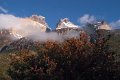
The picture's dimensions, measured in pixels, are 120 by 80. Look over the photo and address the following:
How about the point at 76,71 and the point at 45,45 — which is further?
the point at 45,45

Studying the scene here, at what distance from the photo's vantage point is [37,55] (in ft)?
118

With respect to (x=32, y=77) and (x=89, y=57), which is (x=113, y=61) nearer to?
(x=89, y=57)

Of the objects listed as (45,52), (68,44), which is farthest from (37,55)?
(68,44)

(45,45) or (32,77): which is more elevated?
(45,45)

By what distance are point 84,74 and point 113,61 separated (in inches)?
123

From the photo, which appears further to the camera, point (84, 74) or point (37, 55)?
point (37, 55)

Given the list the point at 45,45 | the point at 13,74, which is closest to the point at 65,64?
the point at 45,45

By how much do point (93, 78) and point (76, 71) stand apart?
172 centimetres

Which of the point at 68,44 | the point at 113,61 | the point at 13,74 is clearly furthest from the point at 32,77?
the point at 113,61

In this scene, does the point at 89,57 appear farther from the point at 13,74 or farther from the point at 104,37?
the point at 13,74

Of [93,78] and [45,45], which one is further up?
[45,45]

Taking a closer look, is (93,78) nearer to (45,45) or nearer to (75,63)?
(75,63)

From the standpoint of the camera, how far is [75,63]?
1319 inches

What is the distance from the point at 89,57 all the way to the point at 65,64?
7.99 ft
